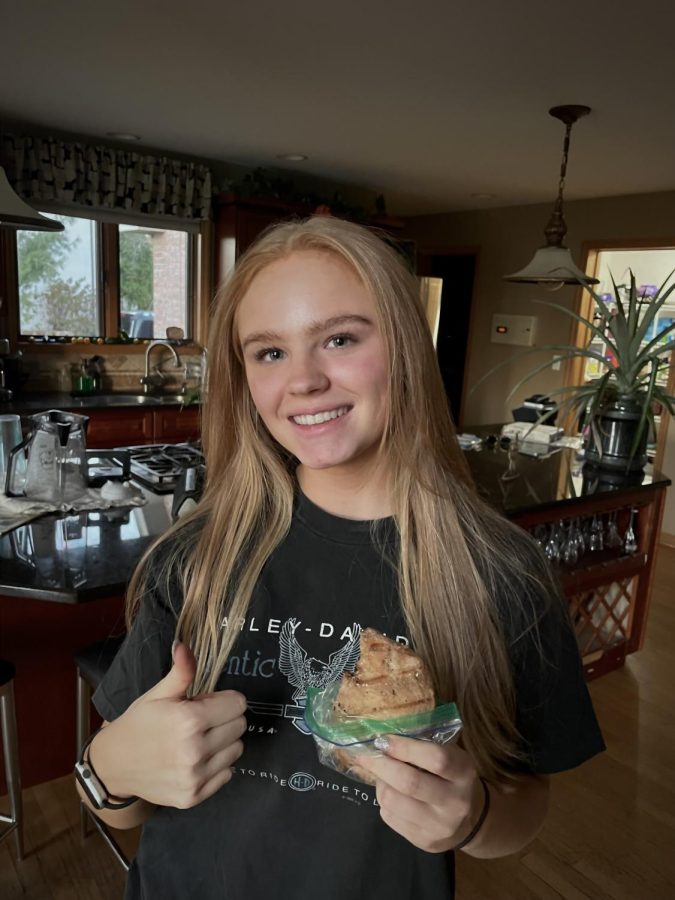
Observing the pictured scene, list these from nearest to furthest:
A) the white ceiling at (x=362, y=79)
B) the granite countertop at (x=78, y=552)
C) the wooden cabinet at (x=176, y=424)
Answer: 1. the granite countertop at (x=78, y=552)
2. the white ceiling at (x=362, y=79)
3. the wooden cabinet at (x=176, y=424)

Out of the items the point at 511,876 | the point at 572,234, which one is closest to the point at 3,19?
the point at 511,876

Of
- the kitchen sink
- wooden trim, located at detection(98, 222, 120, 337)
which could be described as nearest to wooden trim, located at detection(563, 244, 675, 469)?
the kitchen sink

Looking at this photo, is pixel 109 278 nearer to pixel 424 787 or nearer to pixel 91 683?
pixel 91 683

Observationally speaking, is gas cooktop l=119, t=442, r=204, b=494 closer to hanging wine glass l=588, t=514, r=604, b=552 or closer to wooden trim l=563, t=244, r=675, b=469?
hanging wine glass l=588, t=514, r=604, b=552

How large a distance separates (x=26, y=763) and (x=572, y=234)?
18.2 feet

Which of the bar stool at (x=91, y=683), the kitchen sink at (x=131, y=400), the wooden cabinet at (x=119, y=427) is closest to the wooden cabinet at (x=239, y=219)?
the kitchen sink at (x=131, y=400)

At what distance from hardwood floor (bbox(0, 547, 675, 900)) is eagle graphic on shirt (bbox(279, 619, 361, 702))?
1386 millimetres

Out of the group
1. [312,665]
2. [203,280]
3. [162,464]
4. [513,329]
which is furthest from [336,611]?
[513,329]

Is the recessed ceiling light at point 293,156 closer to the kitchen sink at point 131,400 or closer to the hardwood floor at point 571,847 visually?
Result: the kitchen sink at point 131,400

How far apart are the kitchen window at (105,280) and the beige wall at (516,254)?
8.93 feet

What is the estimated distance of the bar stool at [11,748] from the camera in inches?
65.3

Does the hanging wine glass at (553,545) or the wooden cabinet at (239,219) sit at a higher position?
the wooden cabinet at (239,219)

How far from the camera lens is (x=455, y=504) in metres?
0.95

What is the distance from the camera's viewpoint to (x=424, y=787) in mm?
640
